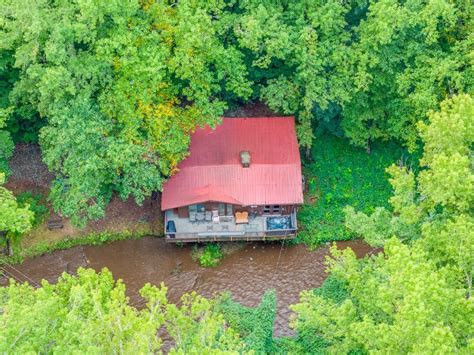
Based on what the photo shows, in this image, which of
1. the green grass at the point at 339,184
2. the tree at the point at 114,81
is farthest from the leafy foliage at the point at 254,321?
the green grass at the point at 339,184

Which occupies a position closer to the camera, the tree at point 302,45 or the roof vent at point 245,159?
the tree at point 302,45

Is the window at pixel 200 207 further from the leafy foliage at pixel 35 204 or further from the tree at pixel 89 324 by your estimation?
the tree at pixel 89 324

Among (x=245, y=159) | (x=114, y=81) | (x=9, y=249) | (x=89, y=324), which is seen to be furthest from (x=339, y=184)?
(x=89, y=324)

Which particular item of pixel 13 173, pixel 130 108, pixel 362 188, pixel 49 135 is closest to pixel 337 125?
pixel 362 188

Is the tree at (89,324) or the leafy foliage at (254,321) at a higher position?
the tree at (89,324)

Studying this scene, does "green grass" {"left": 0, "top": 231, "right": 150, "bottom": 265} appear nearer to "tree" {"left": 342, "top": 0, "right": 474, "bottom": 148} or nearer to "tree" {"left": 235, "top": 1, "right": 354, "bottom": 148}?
"tree" {"left": 235, "top": 1, "right": 354, "bottom": 148}

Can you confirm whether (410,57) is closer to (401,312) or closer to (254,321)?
(254,321)

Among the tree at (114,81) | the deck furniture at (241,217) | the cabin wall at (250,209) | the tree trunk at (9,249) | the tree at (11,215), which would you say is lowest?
the tree trunk at (9,249)
